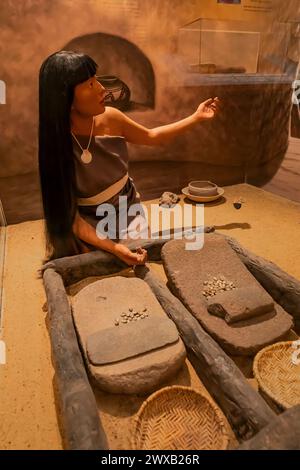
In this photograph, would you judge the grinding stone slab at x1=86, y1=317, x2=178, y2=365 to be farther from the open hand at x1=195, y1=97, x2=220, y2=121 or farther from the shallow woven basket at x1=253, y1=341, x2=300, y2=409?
the open hand at x1=195, y1=97, x2=220, y2=121

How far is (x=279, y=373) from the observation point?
168cm

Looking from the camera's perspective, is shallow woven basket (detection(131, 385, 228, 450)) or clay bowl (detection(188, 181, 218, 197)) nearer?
shallow woven basket (detection(131, 385, 228, 450))

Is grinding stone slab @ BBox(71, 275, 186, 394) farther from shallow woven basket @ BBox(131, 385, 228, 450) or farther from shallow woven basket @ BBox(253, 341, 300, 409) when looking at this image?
shallow woven basket @ BBox(253, 341, 300, 409)

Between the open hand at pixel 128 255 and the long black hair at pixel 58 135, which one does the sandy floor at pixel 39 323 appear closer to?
the open hand at pixel 128 255

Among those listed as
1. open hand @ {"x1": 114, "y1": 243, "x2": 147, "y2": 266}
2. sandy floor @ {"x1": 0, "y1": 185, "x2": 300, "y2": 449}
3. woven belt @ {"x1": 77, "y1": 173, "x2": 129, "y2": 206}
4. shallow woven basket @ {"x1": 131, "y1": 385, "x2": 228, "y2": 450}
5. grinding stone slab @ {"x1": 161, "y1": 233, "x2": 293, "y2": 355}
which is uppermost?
woven belt @ {"x1": 77, "y1": 173, "x2": 129, "y2": 206}

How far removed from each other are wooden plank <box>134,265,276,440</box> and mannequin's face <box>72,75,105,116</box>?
1292 mm

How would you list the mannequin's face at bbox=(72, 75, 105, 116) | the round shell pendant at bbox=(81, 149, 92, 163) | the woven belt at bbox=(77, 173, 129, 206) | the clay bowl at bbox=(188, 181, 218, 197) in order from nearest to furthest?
the mannequin's face at bbox=(72, 75, 105, 116) → the round shell pendant at bbox=(81, 149, 92, 163) → the woven belt at bbox=(77, 173, 129, 206) → the clay bowl at bbox=(188, 181, 218, 197)

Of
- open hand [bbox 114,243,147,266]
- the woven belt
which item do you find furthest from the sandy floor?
the woven belt

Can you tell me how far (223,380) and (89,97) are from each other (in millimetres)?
1762

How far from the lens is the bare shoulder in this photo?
2.41 meters

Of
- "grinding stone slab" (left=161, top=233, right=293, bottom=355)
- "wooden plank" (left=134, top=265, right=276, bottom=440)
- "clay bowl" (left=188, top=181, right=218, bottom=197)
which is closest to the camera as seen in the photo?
"wooden plank" (left=134, top=265, right=276, bottom=440)

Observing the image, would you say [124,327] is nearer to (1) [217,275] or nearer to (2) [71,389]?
(2) [71,389]

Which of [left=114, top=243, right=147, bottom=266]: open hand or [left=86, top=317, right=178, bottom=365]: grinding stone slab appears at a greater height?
[left=114, top=243, right=147, bottom=266]: open hand

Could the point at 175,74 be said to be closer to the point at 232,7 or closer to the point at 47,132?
the point at 232,7
